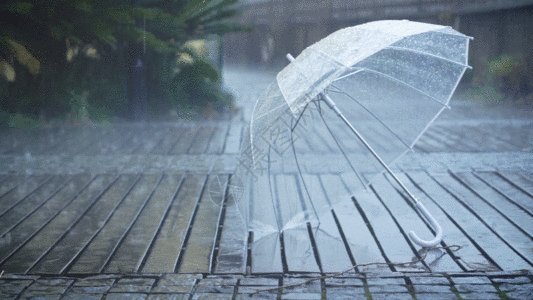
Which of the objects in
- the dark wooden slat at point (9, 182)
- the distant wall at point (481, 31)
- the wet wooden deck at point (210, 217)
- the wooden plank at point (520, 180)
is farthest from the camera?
the distant wall at point (481, 31)

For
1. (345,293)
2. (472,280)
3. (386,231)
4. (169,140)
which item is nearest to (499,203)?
(386,231)

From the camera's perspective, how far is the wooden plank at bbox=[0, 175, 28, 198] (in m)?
3.85

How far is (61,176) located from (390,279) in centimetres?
295

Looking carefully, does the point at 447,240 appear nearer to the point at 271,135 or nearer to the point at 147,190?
the point at 271,135

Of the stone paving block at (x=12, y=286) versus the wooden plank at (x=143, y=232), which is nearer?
the stone paving block at (x=12, y=286)

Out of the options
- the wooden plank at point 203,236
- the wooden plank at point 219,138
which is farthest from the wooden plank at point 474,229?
the wooden plank at point 219,138

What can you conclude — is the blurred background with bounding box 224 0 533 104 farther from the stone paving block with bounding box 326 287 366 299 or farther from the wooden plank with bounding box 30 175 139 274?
the stone paving block with bounding box 326 287 366 299

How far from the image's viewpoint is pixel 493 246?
2.72m

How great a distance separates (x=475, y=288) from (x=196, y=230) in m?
1.58

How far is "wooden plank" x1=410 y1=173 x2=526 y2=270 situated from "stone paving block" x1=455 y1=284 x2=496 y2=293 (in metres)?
0.24

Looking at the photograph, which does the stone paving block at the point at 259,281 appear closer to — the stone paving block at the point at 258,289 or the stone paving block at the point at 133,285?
the stone paving block at the point at 258,289

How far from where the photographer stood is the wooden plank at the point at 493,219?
2.69 m

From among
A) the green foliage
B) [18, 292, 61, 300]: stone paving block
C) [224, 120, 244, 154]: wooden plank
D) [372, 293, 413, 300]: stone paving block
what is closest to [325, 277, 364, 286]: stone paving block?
[372, 293, 413, 300]: stone paving block

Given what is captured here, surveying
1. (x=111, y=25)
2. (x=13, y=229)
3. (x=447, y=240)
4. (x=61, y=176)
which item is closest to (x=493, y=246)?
(x=447, y=240)
